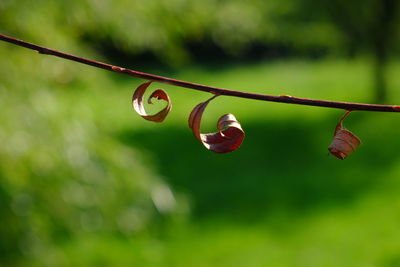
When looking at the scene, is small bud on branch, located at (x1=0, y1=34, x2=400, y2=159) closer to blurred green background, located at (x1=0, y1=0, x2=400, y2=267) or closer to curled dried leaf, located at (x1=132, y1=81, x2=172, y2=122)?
curled dried leaf, located at (x1=132, y1=81, x2=172, y2=122)

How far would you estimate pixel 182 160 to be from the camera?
21.9ft

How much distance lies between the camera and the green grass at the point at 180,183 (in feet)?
8.82

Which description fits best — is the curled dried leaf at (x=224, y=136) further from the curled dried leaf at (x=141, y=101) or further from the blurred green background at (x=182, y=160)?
the blurred green background at (x=182, y=160)

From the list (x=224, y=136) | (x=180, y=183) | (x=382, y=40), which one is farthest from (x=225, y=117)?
(x=382, y=40)

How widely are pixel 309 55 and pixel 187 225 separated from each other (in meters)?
8.48

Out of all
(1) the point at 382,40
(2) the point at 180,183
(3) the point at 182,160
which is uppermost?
(1) the point at 382,40

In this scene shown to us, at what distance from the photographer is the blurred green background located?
267 cm

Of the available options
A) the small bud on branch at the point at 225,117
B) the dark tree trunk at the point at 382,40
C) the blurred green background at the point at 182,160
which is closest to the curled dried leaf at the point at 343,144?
the small bud on branch at the point at 225,117

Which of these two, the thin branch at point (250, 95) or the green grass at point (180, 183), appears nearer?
the thin branch at point (250, 95)

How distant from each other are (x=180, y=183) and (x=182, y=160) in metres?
0.83

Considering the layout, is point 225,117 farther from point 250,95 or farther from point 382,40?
point 382,40

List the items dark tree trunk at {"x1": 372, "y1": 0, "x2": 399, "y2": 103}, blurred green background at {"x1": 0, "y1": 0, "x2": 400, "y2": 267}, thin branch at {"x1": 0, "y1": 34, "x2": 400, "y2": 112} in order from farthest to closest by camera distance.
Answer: dark tree trunk at {"x1": 372, "y1": 0, "x2": 399, "y2": 103}
blurred green background at {"x1": 0, "y1": 0, "x2": 400, "y2": 267}
thin branch at {"x1": 0, "y1": 34, "x2": 400, "y2": 112}

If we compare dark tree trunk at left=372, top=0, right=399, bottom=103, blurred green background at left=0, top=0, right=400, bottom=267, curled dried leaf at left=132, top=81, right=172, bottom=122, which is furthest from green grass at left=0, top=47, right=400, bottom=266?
curled dried leaf at left=132, top=81, right=172, bottom=122

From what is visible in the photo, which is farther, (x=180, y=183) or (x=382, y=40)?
(x=382, y=40)
